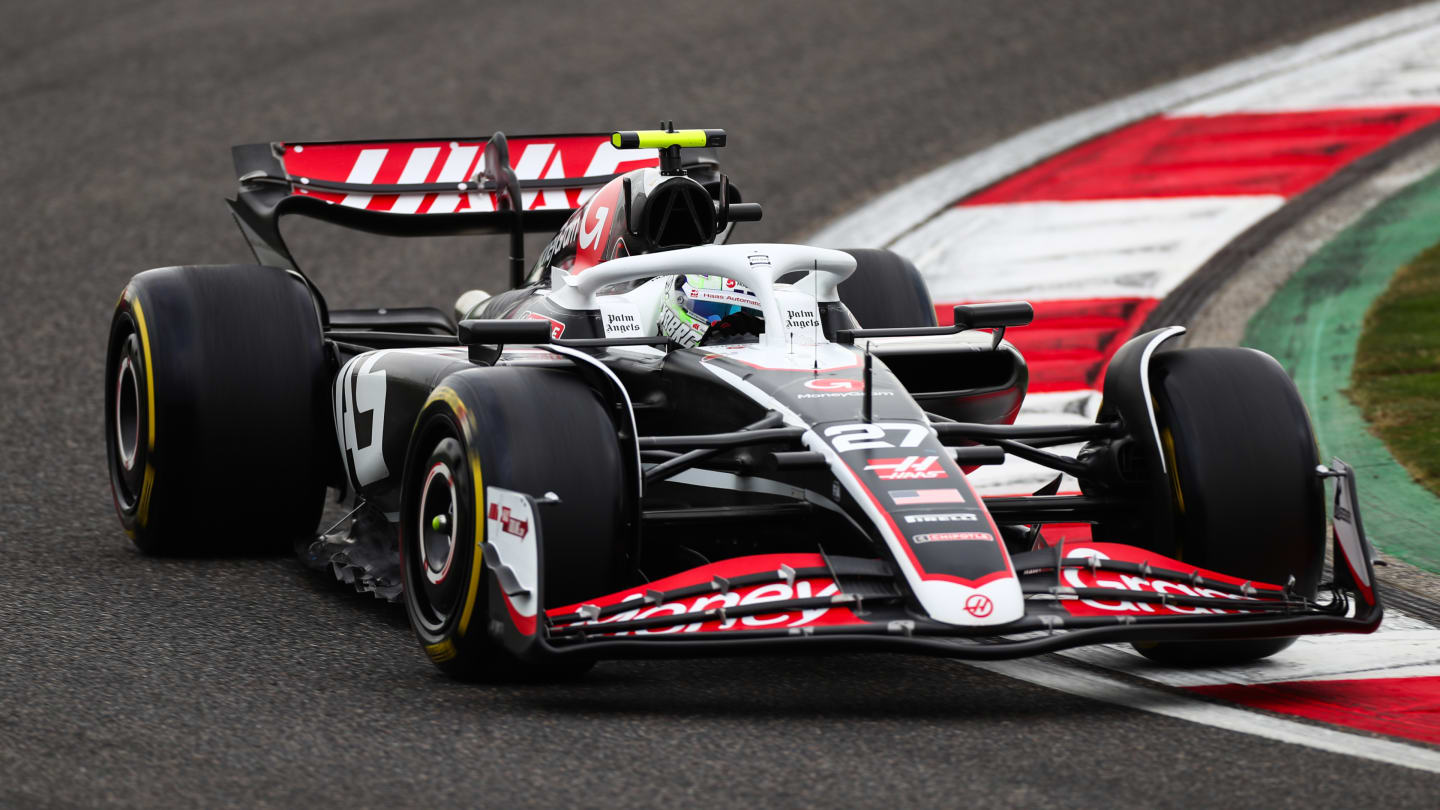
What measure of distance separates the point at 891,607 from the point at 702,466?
1.06 meters

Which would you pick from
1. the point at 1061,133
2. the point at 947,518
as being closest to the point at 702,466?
the point at 947,518

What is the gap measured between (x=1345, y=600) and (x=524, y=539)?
2167mm

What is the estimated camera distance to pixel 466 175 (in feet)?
27.0

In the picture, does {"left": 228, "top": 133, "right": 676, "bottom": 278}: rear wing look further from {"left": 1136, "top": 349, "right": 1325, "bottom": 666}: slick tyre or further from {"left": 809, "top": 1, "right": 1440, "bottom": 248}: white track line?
{"left": 809, "top": 1, "right": 1440, "bottom": 248}: white track line

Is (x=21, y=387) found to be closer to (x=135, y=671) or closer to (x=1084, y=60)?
(x=135, y=671)

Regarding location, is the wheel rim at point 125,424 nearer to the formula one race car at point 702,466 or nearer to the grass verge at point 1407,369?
the formula one race car at point 702,466

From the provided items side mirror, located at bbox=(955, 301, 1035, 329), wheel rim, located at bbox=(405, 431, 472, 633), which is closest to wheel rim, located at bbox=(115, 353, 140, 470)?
wheel rim, located at bbox=(405, 431, 472, 633)

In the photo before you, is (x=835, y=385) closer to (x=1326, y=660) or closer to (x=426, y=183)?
(x=1326, y=660)

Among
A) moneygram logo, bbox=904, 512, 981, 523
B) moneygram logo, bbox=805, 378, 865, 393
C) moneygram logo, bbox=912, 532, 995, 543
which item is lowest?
moneygram logo, bbox=912, 532, 995, 543

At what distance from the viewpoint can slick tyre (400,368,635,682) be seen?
5012mm

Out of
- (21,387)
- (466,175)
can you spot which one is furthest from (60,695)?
(21,387)

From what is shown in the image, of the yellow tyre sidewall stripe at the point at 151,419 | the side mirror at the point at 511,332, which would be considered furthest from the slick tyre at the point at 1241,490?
the yellow tyre sidewall stripe at the point at 151,419

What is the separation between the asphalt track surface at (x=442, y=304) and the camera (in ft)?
14.4

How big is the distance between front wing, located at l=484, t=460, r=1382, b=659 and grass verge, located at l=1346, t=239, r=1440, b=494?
243cm
